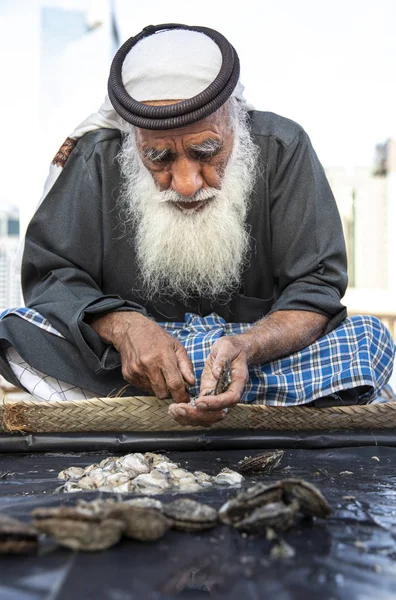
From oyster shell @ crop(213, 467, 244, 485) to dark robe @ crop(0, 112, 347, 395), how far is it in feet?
2.89

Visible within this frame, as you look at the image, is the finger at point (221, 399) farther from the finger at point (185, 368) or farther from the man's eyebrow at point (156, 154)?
the man's eyebrow at point (156, 154)

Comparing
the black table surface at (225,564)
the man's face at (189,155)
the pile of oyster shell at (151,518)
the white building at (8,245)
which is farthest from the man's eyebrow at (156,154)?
the white building at (8,245)

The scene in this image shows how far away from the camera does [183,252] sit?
9.67 feet

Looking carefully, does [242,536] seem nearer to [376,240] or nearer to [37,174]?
[37,174]

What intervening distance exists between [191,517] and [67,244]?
1.88 meters

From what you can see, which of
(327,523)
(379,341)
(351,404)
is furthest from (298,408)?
(327,523)

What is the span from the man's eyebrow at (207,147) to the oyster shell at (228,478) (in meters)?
1.29

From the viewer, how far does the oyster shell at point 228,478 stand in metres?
1.87

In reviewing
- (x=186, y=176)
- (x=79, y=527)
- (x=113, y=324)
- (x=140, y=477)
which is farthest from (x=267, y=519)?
(x=186, y=176)

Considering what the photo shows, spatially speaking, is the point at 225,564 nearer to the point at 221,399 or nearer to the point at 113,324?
the point at 221,399

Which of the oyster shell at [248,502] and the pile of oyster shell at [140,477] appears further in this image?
the pile of oyster shell at [140,477]

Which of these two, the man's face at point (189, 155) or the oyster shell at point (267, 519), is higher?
the man's face at point (189, 155)

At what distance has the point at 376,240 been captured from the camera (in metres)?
11.0

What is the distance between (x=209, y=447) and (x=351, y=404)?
24.6 inches
